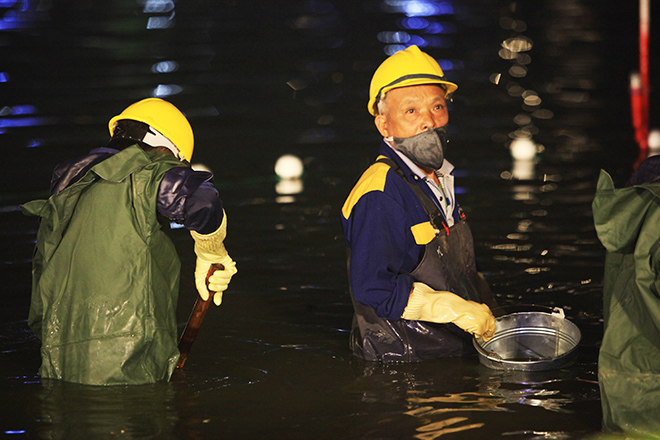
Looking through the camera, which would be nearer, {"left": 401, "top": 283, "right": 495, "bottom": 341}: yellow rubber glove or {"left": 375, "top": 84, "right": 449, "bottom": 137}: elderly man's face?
{"left": 401, "top": 283, "right": 495, "bottom": 341}: yellow rubber glove

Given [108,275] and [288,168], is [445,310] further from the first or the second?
[288,168]

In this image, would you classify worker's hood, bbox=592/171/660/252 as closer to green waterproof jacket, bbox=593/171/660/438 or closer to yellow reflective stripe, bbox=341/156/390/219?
green waterproof jacket, bbox=593/171/660/438

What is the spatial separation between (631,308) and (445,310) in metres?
1.07

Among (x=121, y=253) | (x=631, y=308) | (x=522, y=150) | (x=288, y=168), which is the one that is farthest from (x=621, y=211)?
(x=522, y=150)

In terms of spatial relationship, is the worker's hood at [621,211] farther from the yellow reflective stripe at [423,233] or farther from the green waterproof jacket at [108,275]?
the green waterproof jacket at [108,275]

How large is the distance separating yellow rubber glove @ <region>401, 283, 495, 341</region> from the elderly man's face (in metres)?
0.85

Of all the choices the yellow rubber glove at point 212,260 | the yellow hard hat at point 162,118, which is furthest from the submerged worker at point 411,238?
the yellow hard hat at point 162,118

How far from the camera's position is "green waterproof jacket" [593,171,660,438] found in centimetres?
364

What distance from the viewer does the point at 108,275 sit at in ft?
15.0

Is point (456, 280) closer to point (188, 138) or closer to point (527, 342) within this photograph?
point (527, 342)

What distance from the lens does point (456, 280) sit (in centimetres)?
496

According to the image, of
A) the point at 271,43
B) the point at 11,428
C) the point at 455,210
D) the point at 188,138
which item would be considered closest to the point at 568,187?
the point at 455,210

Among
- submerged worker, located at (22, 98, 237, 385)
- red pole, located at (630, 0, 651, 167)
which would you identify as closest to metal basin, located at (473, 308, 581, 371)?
submerged worker, located at (22, 98, 237, 385)

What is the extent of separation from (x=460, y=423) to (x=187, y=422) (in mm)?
1242
